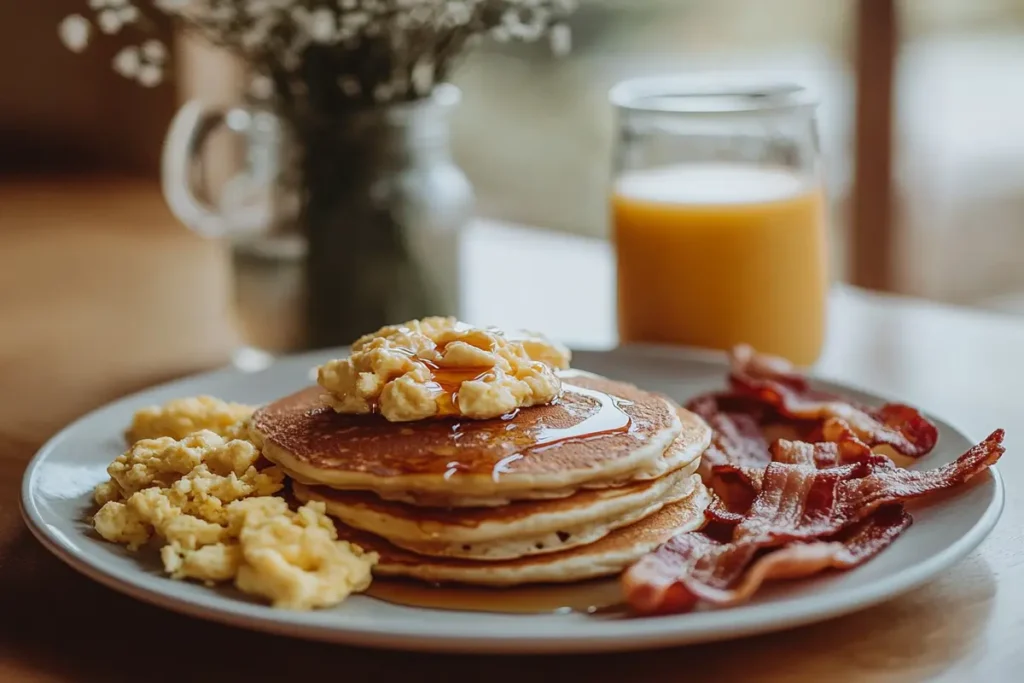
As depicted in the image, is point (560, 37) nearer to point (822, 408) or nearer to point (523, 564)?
point (822, 408)

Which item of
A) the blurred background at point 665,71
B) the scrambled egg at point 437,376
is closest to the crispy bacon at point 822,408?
the scrambled egg at point 437,376

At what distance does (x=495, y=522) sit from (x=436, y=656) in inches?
4.7

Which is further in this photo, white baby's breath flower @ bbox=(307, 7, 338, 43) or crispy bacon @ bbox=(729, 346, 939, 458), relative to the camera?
white baby's breath flower @ bbox=(307, 7, 338, 43)

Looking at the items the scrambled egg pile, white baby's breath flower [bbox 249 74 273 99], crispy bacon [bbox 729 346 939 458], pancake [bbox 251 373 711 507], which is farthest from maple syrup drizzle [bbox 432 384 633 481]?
white baby's breath flower [bbox 249 74 273 99]

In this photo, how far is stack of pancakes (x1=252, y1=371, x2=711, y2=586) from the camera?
3.36 ft

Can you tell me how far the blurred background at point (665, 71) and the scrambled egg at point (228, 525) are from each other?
7.68ft

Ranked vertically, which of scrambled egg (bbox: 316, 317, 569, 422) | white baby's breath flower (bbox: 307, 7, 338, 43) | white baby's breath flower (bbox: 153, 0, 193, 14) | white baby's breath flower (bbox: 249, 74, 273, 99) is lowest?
scrambled egg (bbox: 316, 317, 569, 422)

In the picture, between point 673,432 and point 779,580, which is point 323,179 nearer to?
point 673,432

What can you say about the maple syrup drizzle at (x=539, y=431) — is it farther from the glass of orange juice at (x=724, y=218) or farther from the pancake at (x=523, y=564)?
the glass of orange juice at (x=724, y=218)

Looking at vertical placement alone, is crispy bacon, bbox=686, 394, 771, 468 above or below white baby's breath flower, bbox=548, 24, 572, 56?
below

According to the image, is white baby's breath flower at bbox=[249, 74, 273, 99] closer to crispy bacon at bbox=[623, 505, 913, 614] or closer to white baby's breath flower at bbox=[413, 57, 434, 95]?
Result: white baby's breath flower at bbox=[413, 57, 434, 95]

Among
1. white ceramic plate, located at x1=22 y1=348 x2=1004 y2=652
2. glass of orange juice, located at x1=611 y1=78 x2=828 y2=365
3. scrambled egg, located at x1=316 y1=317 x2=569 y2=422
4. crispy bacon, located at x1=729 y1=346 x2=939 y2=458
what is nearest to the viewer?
white ceramic plate, located at x1=22 y1=348 x2=1004 y2=652

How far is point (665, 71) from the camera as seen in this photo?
3.99 m

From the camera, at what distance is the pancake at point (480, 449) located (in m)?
1.04
